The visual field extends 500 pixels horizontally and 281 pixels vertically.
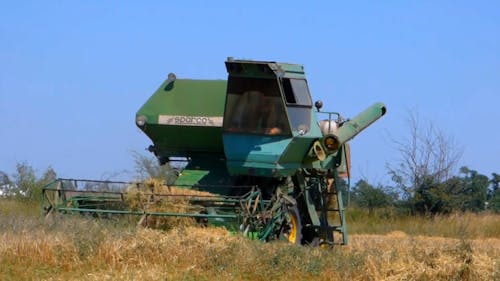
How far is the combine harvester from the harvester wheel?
2 cm

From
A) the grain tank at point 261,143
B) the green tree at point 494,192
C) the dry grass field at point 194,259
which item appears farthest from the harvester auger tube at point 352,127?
the green tree at point 494,192

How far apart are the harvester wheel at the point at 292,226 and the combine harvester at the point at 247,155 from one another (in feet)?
0.06

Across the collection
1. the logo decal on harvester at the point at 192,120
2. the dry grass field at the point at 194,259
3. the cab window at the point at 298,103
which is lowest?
the dry grass field at the point at 194,259

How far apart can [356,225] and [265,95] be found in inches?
483

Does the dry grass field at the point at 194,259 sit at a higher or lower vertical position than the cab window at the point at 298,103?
lower

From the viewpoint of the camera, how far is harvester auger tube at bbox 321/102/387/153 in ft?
62.0

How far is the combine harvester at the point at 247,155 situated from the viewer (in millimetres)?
17328

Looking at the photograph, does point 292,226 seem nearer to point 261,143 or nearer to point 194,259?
point 261,143

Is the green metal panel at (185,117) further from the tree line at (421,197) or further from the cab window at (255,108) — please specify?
the tree line at (421,197)

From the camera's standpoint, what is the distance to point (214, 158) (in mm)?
19484

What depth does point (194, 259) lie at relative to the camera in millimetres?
13578

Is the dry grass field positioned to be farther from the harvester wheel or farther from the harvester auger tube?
the harvester auger tube

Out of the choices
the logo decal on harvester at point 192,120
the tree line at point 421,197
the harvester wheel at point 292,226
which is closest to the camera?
the harvester wheel at point 292,226

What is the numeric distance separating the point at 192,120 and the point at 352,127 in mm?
3049
